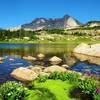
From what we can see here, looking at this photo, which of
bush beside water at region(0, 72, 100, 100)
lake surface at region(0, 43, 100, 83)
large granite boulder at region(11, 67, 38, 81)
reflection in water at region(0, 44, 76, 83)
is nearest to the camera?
bush beside water at region(0, 72, 100, 100)

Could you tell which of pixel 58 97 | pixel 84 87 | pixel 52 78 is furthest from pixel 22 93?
pixel 52 78

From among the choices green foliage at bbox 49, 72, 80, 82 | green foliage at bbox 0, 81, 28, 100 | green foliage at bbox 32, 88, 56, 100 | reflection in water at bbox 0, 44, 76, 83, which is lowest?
reflection in water at bbox 0, 44, 76, 83

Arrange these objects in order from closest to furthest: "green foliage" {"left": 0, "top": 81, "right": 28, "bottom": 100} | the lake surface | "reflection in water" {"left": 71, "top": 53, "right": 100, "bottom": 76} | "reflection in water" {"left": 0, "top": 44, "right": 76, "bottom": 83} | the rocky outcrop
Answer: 1. "green foliage" {"left": 0, "top": 81, "right": 28, "bottom": 100}
2. "reflection in water" {"left": 0, "top": 44, "right": 76, "bottom": 83}
3. the lake surface
4. "reflection in water" {"left": 71, "top": 53, "right": 100, "bottom": 76}
5. the rocky outcrop

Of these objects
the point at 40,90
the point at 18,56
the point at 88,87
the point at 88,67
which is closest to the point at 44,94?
the point at 40,90

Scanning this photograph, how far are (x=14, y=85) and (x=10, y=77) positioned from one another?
884 inches

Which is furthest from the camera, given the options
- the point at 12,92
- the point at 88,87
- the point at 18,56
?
the point at 18,56

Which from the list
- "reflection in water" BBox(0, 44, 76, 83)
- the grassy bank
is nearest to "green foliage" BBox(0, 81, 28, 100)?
the grassy bank

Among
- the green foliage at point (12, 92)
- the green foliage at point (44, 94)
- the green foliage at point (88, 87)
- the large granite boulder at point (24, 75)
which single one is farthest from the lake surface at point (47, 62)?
the green foliage at point (12, 92)

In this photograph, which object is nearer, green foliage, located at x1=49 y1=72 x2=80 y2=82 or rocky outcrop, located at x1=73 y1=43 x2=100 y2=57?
green foliage, located at x1=49 y1=72 x2=80 y2=82

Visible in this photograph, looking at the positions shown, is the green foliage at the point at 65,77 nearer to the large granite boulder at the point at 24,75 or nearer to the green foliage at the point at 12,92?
the green foliage at the point at 12,92

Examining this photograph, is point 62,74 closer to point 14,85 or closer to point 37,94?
point 37,94

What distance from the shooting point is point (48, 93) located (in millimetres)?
27000

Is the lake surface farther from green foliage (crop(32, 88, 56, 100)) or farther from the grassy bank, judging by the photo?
green foliage (crop(32, 88, 56, 100))

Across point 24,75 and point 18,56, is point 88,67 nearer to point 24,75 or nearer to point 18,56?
point 24,75
